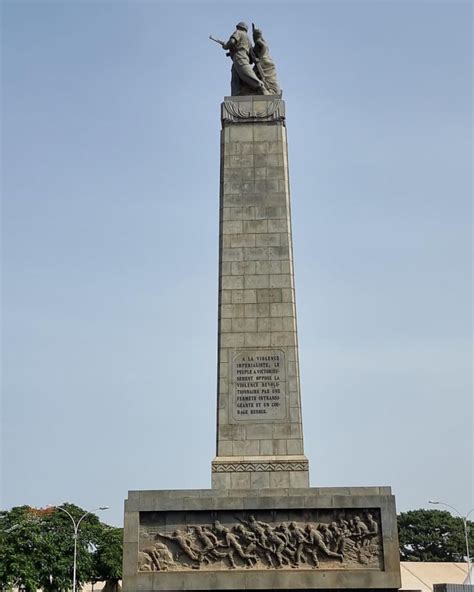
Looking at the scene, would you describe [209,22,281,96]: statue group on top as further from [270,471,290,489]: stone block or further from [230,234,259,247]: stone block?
[270,471,290,489]: stone block

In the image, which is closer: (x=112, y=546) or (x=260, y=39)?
(x=260, y=39)

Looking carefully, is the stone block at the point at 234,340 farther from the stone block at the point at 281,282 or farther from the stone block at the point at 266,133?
the stone block at the point at 266,133

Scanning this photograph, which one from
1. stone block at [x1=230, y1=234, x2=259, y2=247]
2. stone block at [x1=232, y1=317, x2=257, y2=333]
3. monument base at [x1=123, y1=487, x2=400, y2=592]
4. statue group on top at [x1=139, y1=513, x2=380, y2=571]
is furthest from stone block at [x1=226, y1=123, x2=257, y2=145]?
statue group on top at [x1=139, y1=513, x2=380, y2=571]

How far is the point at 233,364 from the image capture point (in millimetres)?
17344

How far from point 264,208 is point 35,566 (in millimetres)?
29206

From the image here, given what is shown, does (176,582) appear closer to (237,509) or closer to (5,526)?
(237,509)

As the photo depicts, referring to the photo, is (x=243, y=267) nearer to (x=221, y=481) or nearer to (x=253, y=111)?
→ (x=253, y=111)

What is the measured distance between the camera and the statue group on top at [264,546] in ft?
49.9

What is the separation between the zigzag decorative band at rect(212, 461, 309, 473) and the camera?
16.5 metres

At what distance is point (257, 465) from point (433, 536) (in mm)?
54373

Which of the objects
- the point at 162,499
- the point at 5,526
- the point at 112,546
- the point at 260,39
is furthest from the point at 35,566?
the point at 260,39

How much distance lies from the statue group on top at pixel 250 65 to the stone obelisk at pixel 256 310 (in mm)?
435

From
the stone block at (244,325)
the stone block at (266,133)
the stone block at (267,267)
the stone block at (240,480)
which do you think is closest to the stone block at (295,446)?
the stone block at (240,480)

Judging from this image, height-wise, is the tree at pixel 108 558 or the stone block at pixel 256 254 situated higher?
the stone block at pixel 256 254
